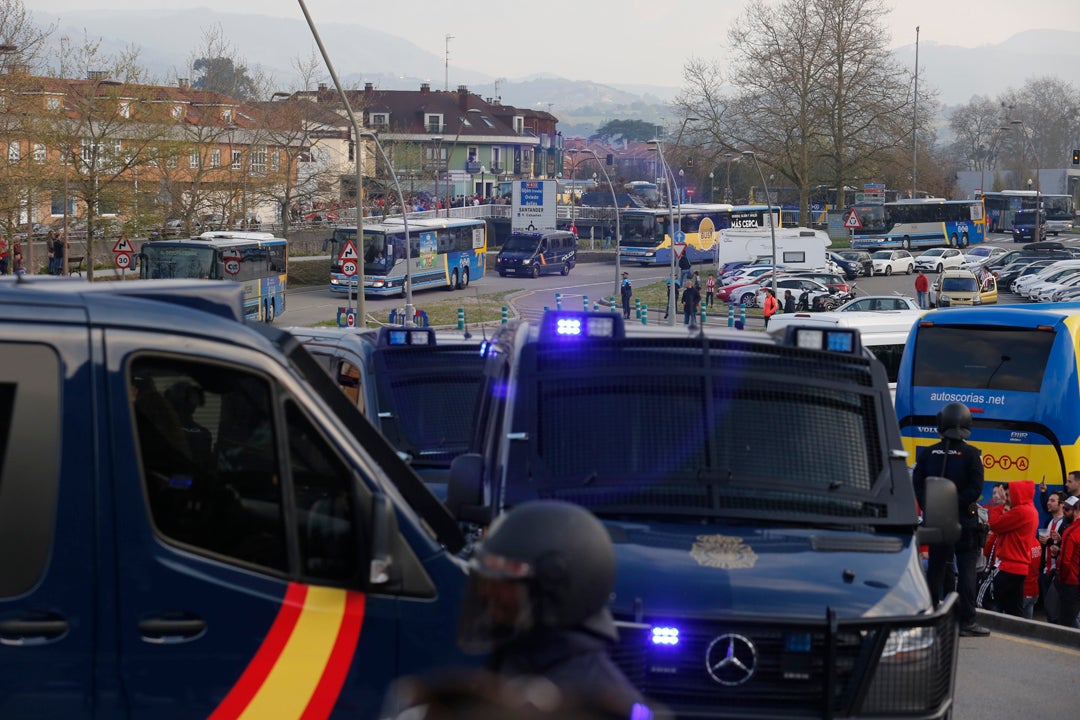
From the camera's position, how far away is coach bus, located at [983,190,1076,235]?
330 ft

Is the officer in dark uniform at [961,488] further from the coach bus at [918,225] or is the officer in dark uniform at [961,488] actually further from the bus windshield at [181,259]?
the coach bus at [918,225]

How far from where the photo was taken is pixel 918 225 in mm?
83125

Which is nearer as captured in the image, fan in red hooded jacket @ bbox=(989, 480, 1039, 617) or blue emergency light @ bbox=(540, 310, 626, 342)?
blue emergency light @ bbox=(540, 310, 626, 342)

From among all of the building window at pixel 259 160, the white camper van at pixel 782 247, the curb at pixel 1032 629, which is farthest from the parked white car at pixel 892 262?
the curb at pixel 1032 629

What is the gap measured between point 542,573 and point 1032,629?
8472 mm

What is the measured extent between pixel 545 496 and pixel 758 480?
85 cm

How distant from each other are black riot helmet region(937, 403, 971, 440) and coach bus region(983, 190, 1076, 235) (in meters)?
96.6

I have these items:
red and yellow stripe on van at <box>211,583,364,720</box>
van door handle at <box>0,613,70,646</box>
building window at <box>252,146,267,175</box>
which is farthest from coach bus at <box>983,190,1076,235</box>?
van door handle at <box>0,613,70,646</box>

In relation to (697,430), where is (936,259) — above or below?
below

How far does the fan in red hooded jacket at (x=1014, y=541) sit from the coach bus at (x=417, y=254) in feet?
138

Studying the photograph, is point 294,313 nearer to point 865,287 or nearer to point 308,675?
point 865,287

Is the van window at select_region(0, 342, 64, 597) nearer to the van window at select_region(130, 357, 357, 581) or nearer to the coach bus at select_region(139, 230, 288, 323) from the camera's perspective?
the van window at select_region(130, 357, 357, 581)

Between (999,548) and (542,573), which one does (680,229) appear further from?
(542,573)

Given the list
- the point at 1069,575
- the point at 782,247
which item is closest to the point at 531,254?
the point at 782,247
